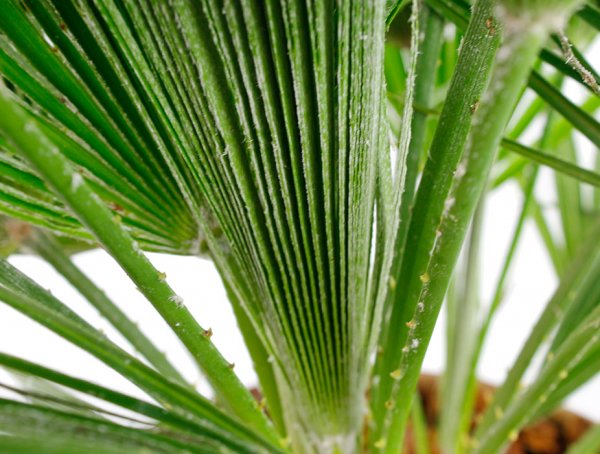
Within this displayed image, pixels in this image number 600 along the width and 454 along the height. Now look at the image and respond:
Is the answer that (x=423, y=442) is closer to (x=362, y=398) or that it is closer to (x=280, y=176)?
(x=362, y=398)

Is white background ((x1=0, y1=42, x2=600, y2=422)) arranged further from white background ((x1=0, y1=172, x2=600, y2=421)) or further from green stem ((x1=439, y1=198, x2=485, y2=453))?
green stem ((x1=439, y1=198, x2=485, y2=453))

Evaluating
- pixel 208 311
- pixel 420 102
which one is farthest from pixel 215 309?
→ pixel 420 102

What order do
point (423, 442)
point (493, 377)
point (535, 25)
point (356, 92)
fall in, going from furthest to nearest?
1. point (493, 377)
2. point (423, 442)
3. point (356, 92)
4. point (535, 25)

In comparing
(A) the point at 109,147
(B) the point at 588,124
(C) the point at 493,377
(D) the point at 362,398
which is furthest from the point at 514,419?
(C) the point at 493,377

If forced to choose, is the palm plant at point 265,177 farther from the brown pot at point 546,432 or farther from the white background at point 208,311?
the white background at point 208,311

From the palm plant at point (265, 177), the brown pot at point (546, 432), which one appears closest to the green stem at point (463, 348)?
the brown pot at point (546, 432)

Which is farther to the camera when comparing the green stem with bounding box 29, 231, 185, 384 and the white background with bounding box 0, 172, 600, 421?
the white background with bounding box 0, 172, 600, 421

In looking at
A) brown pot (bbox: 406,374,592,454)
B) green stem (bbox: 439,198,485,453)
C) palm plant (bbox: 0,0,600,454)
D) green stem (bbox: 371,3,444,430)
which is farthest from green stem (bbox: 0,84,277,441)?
brown pot (bbox: 406,374,592,454)

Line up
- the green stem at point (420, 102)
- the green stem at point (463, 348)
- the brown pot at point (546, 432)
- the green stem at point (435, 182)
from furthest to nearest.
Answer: the brown pot at point (546, 432) < the green stem at point (463, 348) < the green stem at point (420, 102) < the green stem at point (435, 182)
